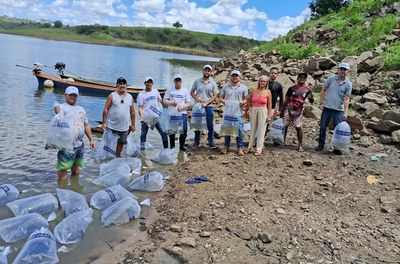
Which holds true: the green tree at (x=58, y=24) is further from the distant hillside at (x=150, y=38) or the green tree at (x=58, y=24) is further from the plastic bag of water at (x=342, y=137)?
the plastic bag of water at (x=342, y=137)

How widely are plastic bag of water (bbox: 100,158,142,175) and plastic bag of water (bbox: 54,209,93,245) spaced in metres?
2.10

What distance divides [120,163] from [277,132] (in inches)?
158

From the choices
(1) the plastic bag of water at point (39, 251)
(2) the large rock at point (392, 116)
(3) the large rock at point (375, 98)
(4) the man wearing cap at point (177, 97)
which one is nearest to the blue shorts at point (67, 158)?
(1) the plastic bag of water at point (39, 251)

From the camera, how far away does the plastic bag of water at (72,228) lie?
5.21 m

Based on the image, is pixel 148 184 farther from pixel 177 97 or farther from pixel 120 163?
pixel 177 97

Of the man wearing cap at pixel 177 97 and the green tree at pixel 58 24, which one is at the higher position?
the green tree at pixel 58 24

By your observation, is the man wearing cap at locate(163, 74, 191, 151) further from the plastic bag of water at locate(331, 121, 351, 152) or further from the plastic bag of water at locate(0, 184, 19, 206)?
the plastic bag of water at locate(0, 184, 19, 206)

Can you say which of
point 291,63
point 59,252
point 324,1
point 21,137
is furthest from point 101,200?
point 324,1

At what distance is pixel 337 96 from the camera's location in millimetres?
8727

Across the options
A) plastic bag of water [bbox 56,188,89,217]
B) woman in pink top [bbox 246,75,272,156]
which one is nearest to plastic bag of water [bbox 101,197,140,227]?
plastic bag of water [bbox 56,188,89,217]

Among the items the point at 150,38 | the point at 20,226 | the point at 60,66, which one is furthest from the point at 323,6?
the point at 150,38

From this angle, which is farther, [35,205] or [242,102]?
[242,102]

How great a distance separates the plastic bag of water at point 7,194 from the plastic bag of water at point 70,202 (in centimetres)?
79

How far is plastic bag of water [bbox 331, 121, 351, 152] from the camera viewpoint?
8797 millimetres
